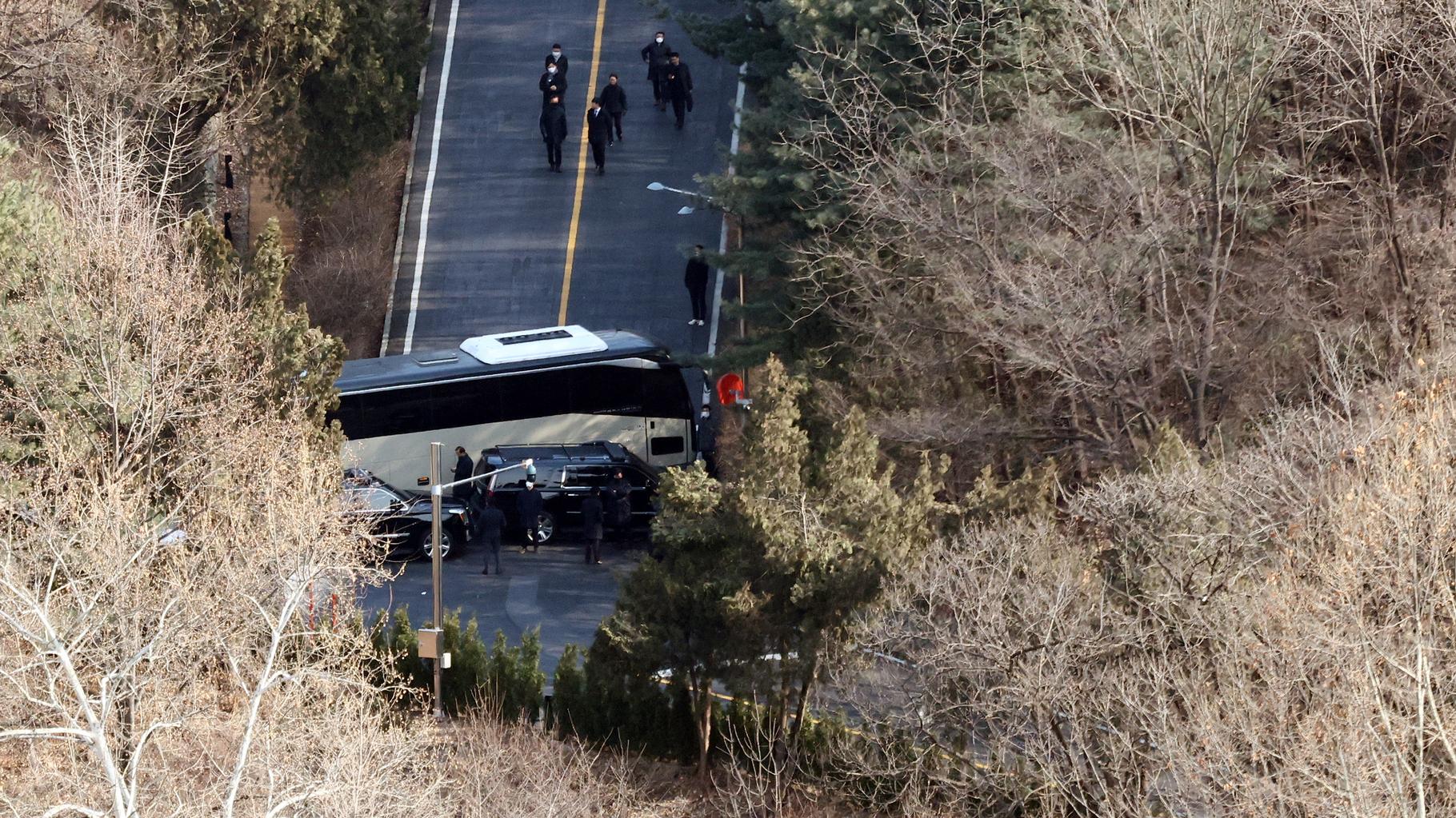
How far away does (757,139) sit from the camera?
30.2 m

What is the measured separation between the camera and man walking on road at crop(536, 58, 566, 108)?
125ft

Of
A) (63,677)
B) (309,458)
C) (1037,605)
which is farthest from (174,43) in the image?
(1037,605)

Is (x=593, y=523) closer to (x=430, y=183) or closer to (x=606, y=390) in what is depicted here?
(x=606, y=390)

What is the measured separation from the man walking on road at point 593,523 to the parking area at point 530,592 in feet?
0.92

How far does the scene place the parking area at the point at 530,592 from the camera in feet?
90.8

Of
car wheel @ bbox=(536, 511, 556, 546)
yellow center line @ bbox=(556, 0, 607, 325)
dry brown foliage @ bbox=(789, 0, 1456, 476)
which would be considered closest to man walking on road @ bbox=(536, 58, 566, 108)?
yellow center line @ bbox=(556, 0, 607, 325)

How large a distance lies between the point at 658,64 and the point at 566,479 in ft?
40.2

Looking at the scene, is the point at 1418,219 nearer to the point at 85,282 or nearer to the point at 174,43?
the point at 85,282

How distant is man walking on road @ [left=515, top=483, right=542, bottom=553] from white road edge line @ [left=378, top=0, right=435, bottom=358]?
729 centimetres

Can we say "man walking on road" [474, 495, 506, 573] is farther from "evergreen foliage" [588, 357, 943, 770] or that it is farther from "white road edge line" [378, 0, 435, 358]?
"white road edge line" [378, 0, 435, 358]

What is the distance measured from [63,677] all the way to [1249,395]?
54.2 ft

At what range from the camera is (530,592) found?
28969 mm

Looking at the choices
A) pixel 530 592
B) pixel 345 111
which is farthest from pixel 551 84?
pixel 530 592

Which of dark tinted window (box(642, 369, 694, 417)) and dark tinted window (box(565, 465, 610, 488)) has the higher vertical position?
dark tinted window (box(642, 369, 694, 417))
